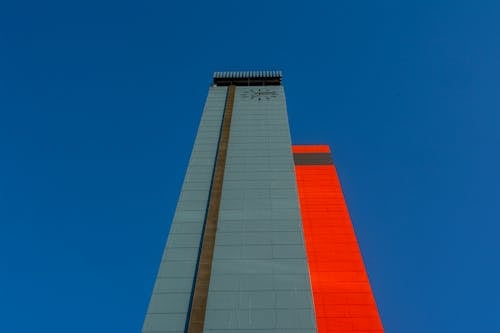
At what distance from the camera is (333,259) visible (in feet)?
129

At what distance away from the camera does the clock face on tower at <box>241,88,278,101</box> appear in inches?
1666

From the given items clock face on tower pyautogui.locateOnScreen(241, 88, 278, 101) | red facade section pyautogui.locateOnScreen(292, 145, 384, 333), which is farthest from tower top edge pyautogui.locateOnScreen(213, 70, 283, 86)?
red facade section pyautogui.locateOnScreen(292, 145, 384, 333)

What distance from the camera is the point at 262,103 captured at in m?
41.1

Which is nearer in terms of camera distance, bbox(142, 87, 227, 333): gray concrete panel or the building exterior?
bbox(142, 87, 227, 333): gray concrete panel

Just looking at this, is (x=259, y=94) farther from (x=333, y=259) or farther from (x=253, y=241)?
(x=253, y=241)

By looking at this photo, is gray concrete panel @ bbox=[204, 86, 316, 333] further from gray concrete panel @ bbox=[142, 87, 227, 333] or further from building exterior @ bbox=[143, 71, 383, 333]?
gray concrete panel @ bbox=[142, 87, 227, 333]

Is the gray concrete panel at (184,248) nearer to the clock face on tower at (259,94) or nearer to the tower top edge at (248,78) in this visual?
the clock face on tower at (259,94)

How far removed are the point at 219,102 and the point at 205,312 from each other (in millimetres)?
26649

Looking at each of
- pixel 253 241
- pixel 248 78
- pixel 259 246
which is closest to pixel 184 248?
pixel 253 241

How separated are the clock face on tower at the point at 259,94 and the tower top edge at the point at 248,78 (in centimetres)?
353

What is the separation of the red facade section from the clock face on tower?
1291cm

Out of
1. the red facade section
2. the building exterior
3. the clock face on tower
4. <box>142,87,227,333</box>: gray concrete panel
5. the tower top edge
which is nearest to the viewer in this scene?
<box>142,87,227,333</box>: gray concrete panel

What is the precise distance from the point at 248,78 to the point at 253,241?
28.5 metres

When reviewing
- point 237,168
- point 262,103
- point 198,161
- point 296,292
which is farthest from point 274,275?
point 262,103
